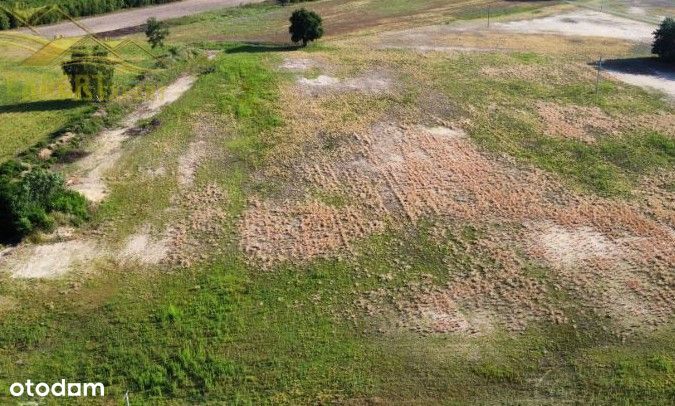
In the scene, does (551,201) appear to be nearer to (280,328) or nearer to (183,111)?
(280,328)

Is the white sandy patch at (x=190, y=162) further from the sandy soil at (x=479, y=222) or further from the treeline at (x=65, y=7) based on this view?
the treeline at (x=65, y=7)

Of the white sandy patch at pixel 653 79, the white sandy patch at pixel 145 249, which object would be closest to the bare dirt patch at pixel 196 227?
the white sandy patch at pixel 145 249

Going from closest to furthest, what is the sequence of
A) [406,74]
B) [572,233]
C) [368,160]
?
1. [572,233]
2. [368,160]
3. [406,74]

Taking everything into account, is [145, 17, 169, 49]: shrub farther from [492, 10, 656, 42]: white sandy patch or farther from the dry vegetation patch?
[492, 10, 656, 42]: white sandy patch

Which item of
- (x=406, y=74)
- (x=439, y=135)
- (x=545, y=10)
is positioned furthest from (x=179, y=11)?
(x=439, y=135)

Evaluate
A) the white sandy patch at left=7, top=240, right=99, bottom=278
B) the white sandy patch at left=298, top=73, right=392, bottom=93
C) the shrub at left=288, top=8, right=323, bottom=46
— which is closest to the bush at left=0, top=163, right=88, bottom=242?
the white sandy patch at left=7, top=240, right=99, bottom=278

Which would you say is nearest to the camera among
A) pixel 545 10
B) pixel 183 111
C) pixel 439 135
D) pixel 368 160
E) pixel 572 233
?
pixel 572 233

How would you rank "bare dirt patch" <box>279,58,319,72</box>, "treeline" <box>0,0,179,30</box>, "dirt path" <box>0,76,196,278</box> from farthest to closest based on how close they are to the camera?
1. "treeline" <box>0,0,179,30</box>
2. "bare dirt patch" <box>279,58,319,72</box>
3. "dirt path" <box>0,76,196,278</box>
